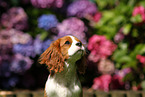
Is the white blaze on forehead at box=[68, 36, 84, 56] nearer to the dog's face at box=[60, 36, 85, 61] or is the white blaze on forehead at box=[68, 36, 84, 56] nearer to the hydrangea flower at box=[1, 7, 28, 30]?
the dog's face at box=[60, 36, 85, 61]

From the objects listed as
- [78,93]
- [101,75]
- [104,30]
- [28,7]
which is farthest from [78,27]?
[78,93]

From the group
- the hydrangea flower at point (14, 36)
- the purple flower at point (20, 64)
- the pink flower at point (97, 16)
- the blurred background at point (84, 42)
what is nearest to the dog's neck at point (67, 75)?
the blurred background at point (84, 42)

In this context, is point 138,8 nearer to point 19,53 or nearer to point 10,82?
point 19,53

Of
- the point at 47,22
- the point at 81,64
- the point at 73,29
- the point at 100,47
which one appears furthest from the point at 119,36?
the point at 81,64

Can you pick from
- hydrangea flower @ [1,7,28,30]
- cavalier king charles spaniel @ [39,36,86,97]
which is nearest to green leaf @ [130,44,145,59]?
hydrangea flower @ [1,7,28,30]

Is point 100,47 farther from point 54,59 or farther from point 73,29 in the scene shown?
point 54,59

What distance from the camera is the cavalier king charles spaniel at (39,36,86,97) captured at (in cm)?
125

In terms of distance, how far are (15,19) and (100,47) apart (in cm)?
102

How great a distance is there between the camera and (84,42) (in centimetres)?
266

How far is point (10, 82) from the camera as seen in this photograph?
2.72 meters

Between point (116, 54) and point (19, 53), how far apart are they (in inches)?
41.6

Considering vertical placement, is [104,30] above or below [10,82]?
above

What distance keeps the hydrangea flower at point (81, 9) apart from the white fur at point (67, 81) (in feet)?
5.58

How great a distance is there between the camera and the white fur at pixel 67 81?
1258 mm
